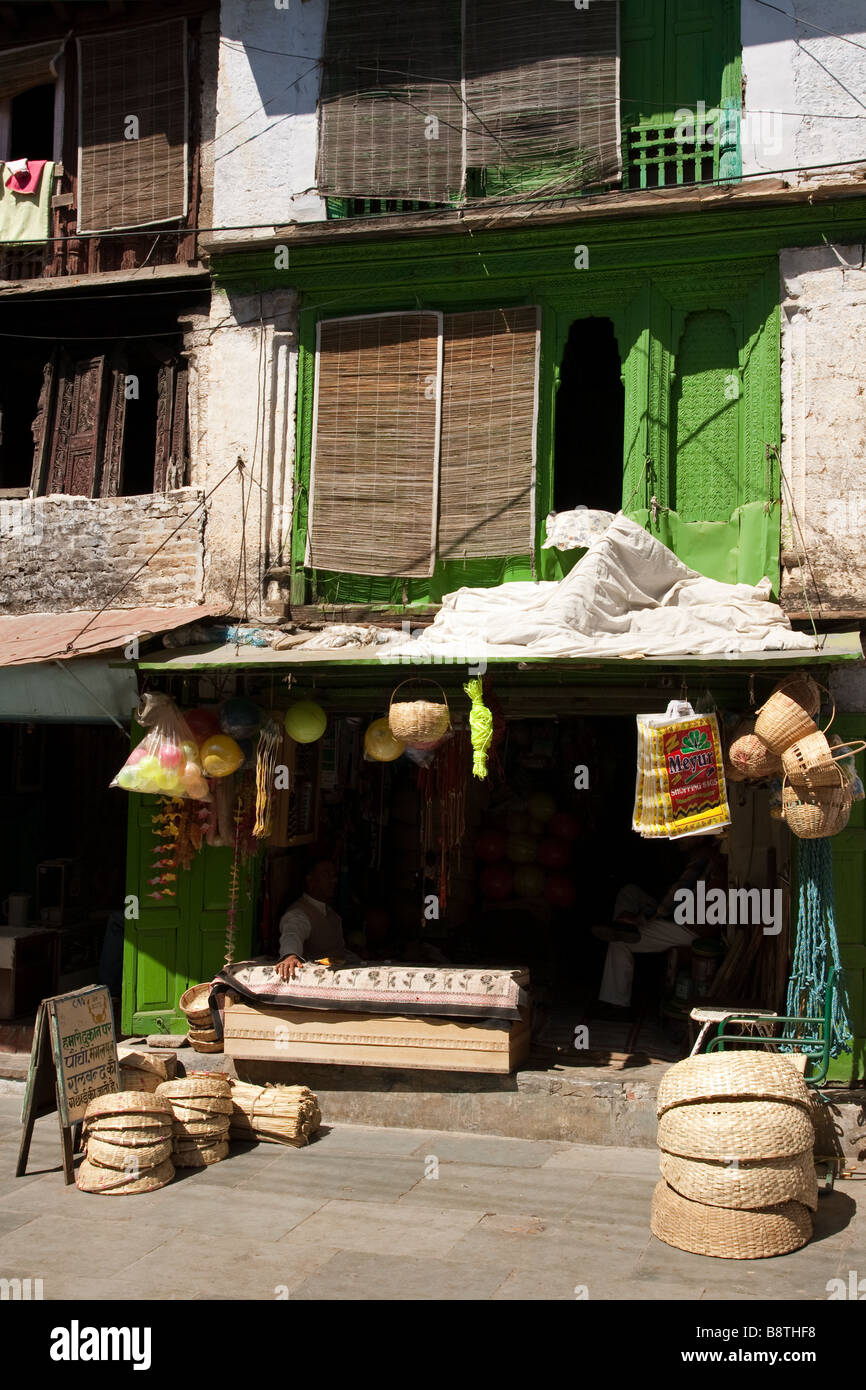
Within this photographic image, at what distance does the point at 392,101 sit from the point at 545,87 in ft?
4.14

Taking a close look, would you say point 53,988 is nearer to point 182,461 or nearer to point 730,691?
point 182,461

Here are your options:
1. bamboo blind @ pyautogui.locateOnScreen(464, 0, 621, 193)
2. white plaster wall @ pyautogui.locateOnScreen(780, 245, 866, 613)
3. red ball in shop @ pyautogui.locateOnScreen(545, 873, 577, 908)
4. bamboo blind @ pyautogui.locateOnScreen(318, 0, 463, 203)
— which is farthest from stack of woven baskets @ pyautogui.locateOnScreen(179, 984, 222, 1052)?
bamboo blind @ pyautogui.locateOnScreen(464, 0, 621, 193)

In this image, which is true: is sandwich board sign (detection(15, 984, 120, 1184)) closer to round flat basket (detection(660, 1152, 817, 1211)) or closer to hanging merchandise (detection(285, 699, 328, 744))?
hanging merchandise (detection(285, 699, 328, 744))

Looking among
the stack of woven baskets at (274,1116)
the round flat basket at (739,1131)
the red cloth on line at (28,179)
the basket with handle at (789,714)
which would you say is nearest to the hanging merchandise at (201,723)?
the stack of woven baskets at (274,1116)

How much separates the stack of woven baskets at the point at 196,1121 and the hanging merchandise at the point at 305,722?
251 cm

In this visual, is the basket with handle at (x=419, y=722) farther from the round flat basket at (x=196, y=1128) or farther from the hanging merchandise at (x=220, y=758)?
the round flat basket at (x=196, y=1128)

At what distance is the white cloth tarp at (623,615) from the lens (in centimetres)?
770

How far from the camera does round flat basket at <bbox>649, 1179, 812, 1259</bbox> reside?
19.4 feet

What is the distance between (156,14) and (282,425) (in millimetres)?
3997

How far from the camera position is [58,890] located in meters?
11.4

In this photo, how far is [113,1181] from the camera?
7074mm

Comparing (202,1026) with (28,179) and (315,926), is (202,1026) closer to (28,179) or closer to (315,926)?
(315,926)

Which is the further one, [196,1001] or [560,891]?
[560,891]

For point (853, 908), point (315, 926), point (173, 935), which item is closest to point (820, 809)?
point (853, 908)
